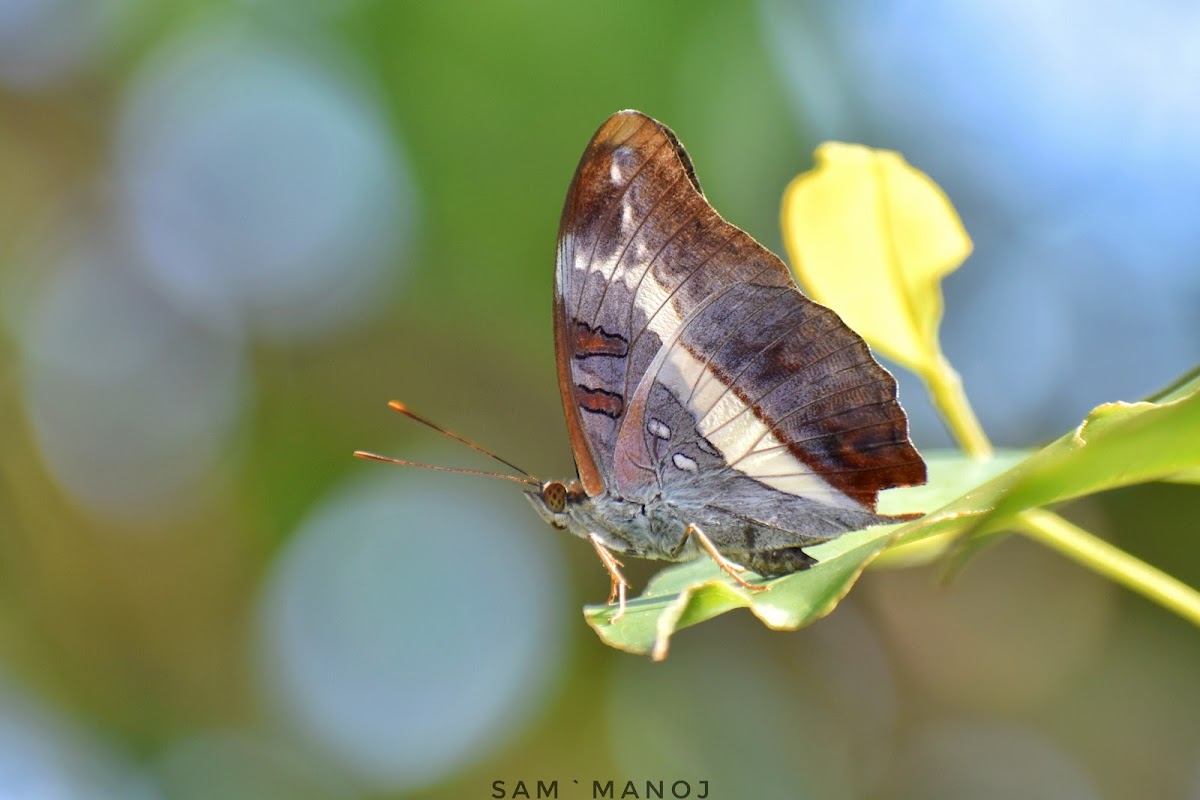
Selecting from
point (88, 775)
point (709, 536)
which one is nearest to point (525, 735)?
point (88, 775)

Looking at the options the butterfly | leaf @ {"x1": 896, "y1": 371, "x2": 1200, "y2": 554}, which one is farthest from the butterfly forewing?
leaf @ {"x1": 896, "y1": 371, "x2": 1200, "y2": 554}

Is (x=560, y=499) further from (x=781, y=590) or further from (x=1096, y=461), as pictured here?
(x=1096, y=461)

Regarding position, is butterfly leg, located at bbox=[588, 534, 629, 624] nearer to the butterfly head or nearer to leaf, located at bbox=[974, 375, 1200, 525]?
the butterfly head

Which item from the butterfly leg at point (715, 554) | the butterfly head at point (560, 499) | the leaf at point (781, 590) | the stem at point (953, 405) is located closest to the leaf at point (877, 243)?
the stem at point (953, 405)

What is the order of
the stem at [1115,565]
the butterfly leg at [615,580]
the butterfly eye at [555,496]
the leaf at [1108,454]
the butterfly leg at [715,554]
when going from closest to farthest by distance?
the leaf at [1108,454], the stem at [1115,565], the butterfly leg at [615,580], the butterfly leg at [715,554], the butterfly eye at [555,496]

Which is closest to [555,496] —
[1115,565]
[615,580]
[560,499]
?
[560,499]

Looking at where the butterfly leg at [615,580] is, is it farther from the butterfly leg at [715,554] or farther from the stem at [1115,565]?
the stem at [1115,565]

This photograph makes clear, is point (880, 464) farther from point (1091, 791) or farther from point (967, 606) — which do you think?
point (1091, 791)
